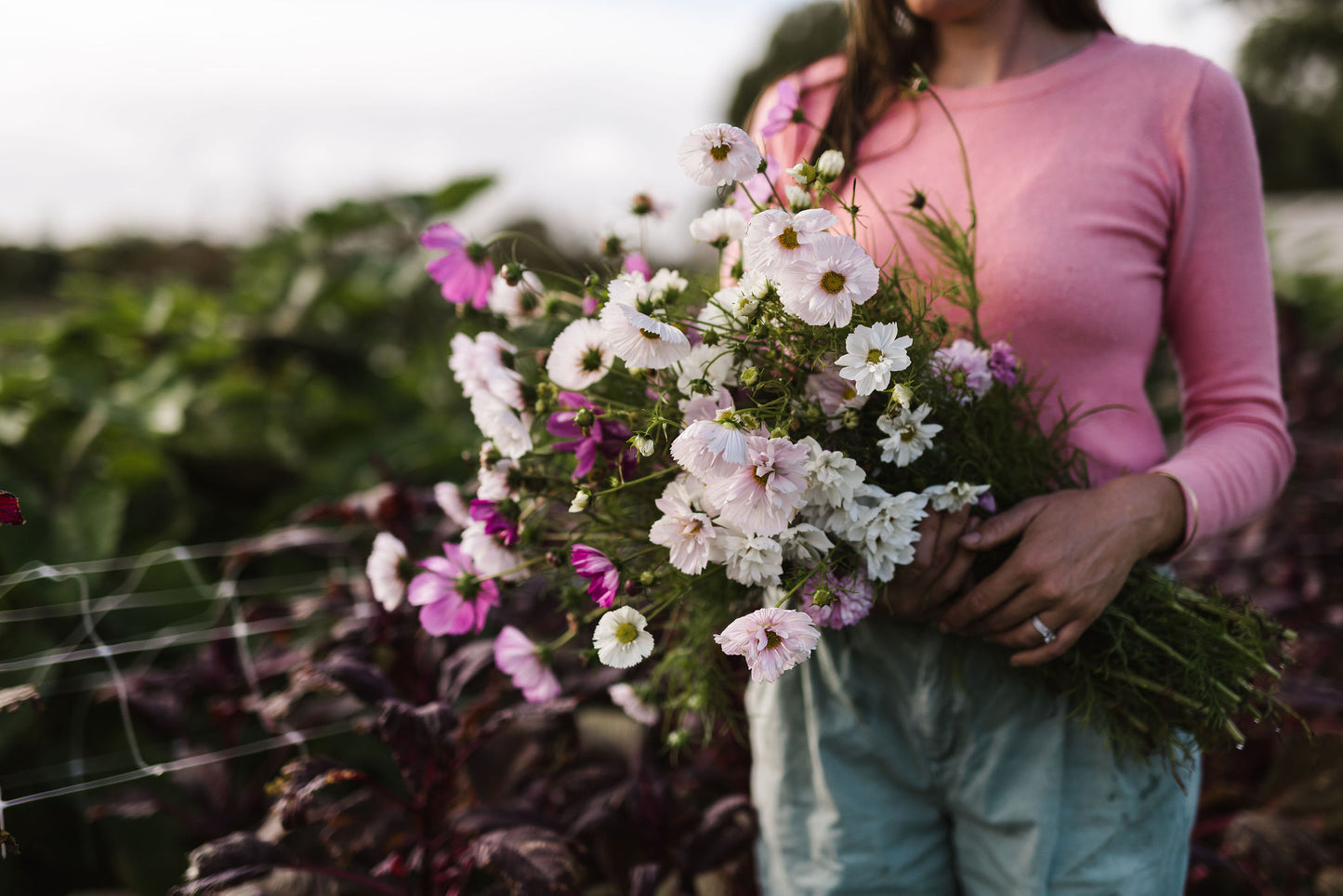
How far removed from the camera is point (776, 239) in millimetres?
688

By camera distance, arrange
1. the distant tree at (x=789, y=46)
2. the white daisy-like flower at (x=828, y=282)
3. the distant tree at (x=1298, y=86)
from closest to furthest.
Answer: the white daisy-like flower at (x=828, y=282) < the distant tree at (x=789, y=46) < the distant tree at (x=1298, y=86)

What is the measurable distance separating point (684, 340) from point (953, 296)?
1.15 feet

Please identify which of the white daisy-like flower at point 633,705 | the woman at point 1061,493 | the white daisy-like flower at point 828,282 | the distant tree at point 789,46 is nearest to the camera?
the white daisy-like flower at point 828,282

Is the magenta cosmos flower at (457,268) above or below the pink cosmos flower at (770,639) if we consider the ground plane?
above

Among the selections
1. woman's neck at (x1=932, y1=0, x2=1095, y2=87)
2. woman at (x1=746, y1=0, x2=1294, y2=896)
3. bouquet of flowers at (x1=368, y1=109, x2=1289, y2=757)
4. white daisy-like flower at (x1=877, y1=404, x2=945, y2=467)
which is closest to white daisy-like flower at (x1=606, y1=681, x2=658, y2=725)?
bouquet of flowers at (x1=368, y1=109, x2=1289, y2=757)

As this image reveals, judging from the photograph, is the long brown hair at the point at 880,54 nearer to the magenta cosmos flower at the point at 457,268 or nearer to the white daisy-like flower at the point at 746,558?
the magenta cosmos flower at the point at 457,268

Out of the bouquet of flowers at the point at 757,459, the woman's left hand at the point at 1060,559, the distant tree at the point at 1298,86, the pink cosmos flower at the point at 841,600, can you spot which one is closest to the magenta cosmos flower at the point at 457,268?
the bouquet of flowers at the point at 757,459

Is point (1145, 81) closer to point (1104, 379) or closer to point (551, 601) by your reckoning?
point (1104, 379)

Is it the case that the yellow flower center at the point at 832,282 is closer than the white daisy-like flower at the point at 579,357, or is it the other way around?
the yellow flower center at the point at 832,282

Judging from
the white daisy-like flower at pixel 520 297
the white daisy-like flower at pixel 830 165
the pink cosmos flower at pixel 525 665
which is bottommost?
the pink cosmos flower at pixel 525 665

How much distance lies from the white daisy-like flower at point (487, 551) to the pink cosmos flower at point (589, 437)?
12 cm

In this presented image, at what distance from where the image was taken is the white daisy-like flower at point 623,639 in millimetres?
747

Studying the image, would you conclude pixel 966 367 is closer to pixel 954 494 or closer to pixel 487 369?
pixel 954 494

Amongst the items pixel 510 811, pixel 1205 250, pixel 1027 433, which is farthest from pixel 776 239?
pixel 510 811
